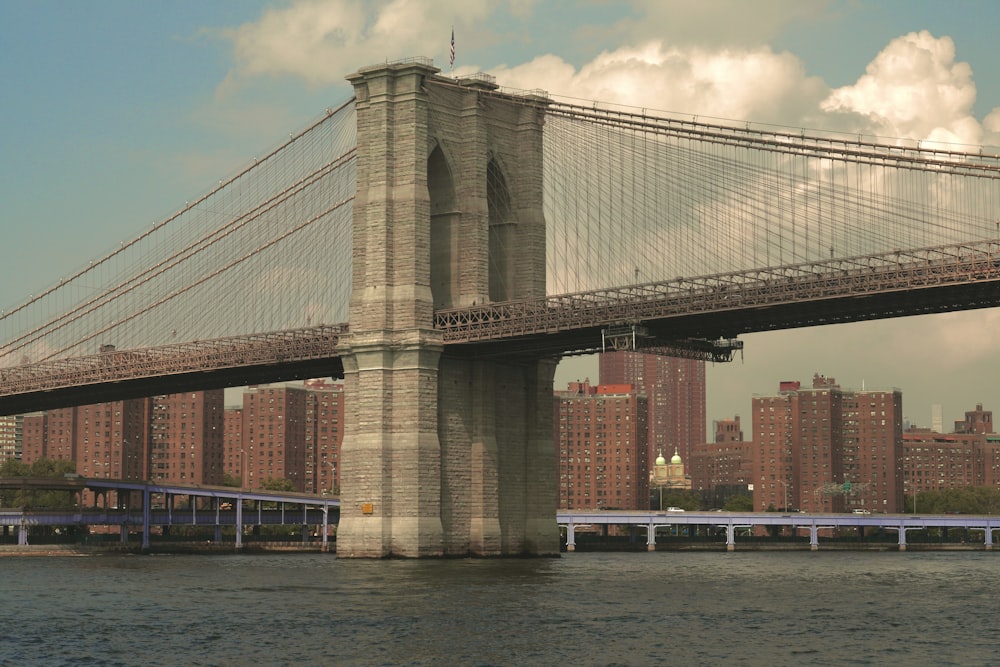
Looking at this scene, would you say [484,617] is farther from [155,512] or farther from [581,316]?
[155,512]

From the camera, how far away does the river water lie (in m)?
45.8

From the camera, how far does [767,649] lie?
154 ft

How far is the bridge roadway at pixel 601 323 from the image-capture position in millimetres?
74875

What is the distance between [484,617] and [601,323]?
31.7 m

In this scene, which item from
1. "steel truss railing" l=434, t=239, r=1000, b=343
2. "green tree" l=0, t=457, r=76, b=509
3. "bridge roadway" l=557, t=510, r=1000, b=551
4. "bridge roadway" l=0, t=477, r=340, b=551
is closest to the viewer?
"steel truss railing" l=434, t=239, r=1000, b=343

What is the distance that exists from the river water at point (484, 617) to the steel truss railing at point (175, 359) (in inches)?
644

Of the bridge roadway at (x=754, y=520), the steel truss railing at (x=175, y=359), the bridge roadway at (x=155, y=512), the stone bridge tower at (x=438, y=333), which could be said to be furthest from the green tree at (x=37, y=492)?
the stone bridge tower at (x=438, y=333)

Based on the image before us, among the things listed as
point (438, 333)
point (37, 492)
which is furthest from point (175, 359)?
point (37, 492)

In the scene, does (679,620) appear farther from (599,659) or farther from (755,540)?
(755,540)

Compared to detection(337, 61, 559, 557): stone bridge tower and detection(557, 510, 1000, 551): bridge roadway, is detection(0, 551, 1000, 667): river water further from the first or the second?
detection(557, 510, 1000, 551): bridge roadway

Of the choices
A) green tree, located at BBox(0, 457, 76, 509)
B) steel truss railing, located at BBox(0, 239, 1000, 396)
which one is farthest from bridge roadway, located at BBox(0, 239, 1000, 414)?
green tree, located at BBox(0, 457, 76, 509)

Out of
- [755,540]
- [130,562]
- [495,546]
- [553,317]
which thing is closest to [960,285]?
[553,317]

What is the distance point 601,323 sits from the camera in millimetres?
84438

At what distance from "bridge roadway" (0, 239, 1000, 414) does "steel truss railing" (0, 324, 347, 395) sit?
0.28ft
